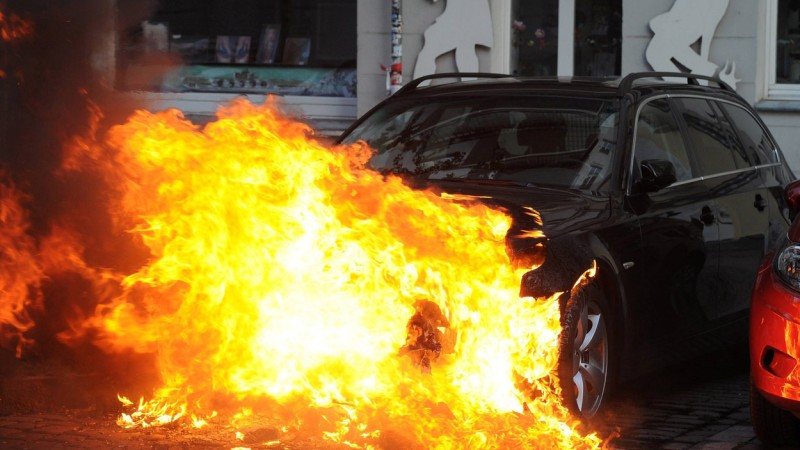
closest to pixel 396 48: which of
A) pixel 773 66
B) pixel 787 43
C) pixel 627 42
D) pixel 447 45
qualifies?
pixel 447 45

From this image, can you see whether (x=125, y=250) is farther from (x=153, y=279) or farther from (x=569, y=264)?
(x=569, y=264)

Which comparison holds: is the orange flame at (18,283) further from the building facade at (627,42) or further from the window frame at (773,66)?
the window frame at (773,66)

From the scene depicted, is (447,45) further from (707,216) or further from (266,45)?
(707,216)

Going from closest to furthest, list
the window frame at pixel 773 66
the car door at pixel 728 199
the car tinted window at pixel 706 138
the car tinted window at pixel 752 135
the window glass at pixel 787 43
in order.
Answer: the car door at pixel 728 199
the car tinted window at pixel 706 138
the car tinted window at pixel 752 135
the window frame at pixel 773 66
the window glass at pixel 787 43

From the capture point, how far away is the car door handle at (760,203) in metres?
8.29

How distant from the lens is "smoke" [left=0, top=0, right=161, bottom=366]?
6.91m

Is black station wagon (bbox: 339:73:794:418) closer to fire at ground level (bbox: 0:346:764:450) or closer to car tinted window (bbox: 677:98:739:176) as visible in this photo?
car tinted window (bbox: 677:98:739:176)

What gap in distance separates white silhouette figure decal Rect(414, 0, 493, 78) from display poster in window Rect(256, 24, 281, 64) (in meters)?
2.32

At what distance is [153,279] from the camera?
6.00 m

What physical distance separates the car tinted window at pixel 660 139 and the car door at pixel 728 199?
14cm

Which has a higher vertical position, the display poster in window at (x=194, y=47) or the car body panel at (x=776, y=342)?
the display poster in window at (x=194, y=47)

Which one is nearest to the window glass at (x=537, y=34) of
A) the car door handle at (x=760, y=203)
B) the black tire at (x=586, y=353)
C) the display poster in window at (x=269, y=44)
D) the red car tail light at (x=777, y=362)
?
the display poster in window at (x=269, y=44)

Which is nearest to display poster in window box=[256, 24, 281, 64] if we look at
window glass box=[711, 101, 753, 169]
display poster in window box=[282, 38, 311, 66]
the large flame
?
display poster in window box=[282, 38, 311, 66]

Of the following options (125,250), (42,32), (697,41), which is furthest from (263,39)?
(125,250)
